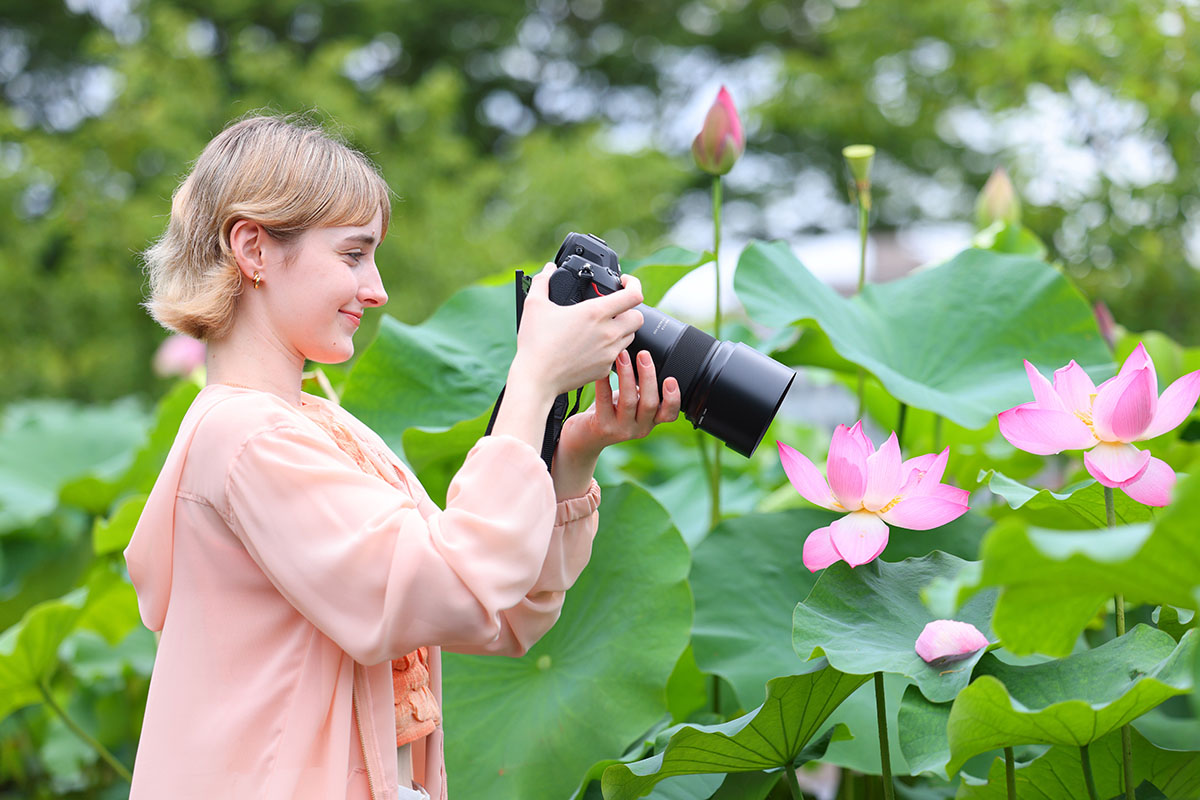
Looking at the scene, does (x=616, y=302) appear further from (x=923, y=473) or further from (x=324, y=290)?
(x=923, y=473)

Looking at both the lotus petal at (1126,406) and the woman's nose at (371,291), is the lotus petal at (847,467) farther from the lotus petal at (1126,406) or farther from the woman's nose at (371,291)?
the woman's nose at (371,291)

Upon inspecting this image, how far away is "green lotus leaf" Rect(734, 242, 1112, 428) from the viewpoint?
5.23 ft

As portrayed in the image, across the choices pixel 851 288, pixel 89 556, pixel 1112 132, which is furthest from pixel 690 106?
pixel 89 556

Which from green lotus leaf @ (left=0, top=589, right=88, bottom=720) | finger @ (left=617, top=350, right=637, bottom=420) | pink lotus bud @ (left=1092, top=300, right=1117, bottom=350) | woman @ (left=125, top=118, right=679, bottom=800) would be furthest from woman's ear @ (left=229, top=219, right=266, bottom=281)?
pink lotus bud @ (left=1092, top=300, right=1117, bottom=350)

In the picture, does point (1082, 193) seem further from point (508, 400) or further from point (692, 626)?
point (508, 400)

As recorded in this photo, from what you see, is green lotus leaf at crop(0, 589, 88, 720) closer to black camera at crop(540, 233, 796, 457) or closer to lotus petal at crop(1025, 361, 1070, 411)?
black camera at crop(540, 233, 796, 457)

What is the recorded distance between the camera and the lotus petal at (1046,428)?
992 millimetres

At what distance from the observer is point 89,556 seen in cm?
242

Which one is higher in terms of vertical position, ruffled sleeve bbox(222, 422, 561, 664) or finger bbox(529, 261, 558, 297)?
finger bbox(529, 261, 558, 297)

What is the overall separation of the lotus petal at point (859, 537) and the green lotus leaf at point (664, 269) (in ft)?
1.70

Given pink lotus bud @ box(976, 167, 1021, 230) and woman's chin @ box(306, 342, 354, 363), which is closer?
woman's chin @ box(306, 342, 354, 363)

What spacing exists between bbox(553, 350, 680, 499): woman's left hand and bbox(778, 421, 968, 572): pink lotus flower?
4.9 inches

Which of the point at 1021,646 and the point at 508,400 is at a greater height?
the point at 508,400

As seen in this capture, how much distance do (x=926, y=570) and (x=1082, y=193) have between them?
4606 millimetres
